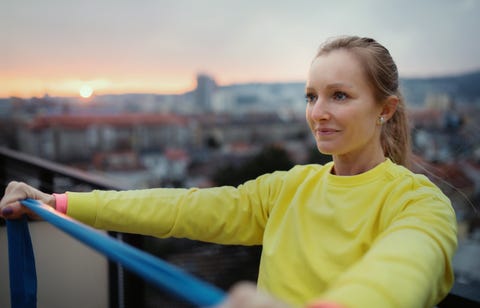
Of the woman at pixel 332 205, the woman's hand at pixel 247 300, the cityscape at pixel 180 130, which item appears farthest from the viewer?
the cityscape at pixel 180 130

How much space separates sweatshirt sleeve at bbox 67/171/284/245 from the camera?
103 centimetres

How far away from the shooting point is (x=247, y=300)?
46 centimetres

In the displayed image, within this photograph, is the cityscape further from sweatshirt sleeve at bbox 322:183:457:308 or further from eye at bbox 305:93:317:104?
sweatshirt sleeve at bbox 322:183:457:308

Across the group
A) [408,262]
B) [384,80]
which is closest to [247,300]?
[408,262]

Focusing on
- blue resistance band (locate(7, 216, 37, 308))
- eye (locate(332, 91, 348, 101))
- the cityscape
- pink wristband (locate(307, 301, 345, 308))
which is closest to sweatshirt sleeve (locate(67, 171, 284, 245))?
blue resistance band (locate(7, 216, 37, 308))

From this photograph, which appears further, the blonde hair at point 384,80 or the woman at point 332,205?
the blonde hair at point 384,80

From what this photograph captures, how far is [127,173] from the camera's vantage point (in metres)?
43.1

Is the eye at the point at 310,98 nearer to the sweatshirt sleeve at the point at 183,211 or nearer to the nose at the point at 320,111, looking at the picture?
the nose at the point at 320,111

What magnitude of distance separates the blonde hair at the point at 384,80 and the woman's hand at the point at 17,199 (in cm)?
72

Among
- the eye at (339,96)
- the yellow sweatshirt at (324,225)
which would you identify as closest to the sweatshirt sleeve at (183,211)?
the yellow sweatshirt at (324,225)

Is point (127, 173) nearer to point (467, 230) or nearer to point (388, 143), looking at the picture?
point (467, 230)

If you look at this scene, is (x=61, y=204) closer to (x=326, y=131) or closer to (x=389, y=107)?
(x=326, y=131)

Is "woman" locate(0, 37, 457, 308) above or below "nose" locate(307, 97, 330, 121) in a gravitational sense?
below

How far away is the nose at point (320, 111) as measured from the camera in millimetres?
938
